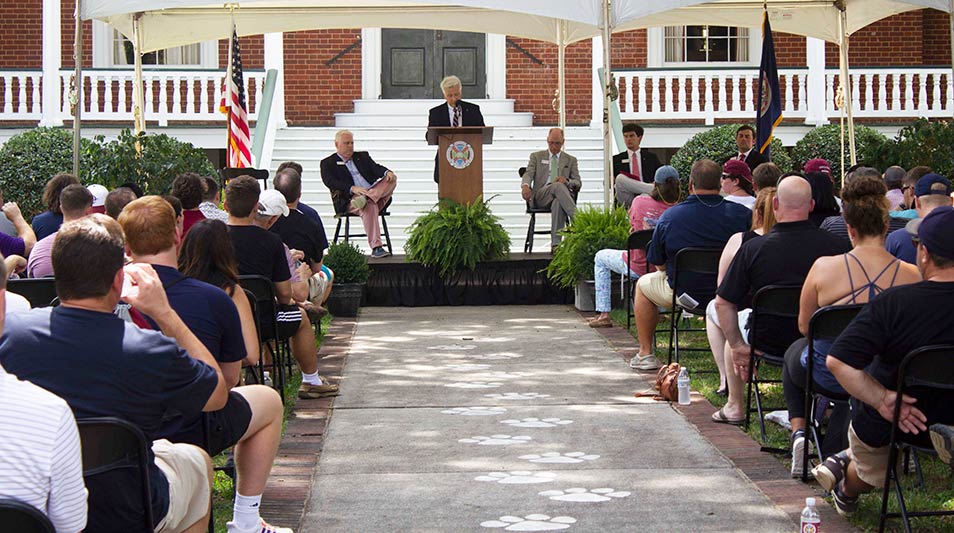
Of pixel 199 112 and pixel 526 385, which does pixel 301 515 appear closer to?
pixel 526 385

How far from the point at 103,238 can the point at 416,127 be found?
1472 cm

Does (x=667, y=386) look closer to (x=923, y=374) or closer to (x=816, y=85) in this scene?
(x=923, y=374)

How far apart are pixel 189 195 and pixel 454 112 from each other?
6415 millimetres

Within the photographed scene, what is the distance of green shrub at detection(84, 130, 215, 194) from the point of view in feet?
38.5

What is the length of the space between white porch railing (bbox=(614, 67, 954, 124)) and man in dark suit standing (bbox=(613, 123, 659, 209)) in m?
4.79

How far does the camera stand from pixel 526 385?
8188 mm

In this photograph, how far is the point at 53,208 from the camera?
8047mm

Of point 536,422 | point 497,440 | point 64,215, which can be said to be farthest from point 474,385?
point 64,215

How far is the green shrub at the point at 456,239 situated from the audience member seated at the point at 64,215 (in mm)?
4875

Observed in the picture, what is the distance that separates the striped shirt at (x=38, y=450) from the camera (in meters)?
3.01

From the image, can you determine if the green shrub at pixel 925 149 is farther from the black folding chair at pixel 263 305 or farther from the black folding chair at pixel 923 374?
the black folding chair at pixel 923 374

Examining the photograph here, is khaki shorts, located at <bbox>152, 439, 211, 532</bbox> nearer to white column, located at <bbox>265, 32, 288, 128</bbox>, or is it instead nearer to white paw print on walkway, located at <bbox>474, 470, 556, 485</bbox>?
white paw print on walkway, located at <bbox>474, 470, 556, 485</bbox>

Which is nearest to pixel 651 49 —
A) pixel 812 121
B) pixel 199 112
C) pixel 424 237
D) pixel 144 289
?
pixel 812 121

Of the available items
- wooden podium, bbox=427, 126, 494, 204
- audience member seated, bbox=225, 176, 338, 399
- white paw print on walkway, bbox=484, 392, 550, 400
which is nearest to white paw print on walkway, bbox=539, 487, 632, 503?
white paw print on walkway, bbox=484, 392, 550, 400
